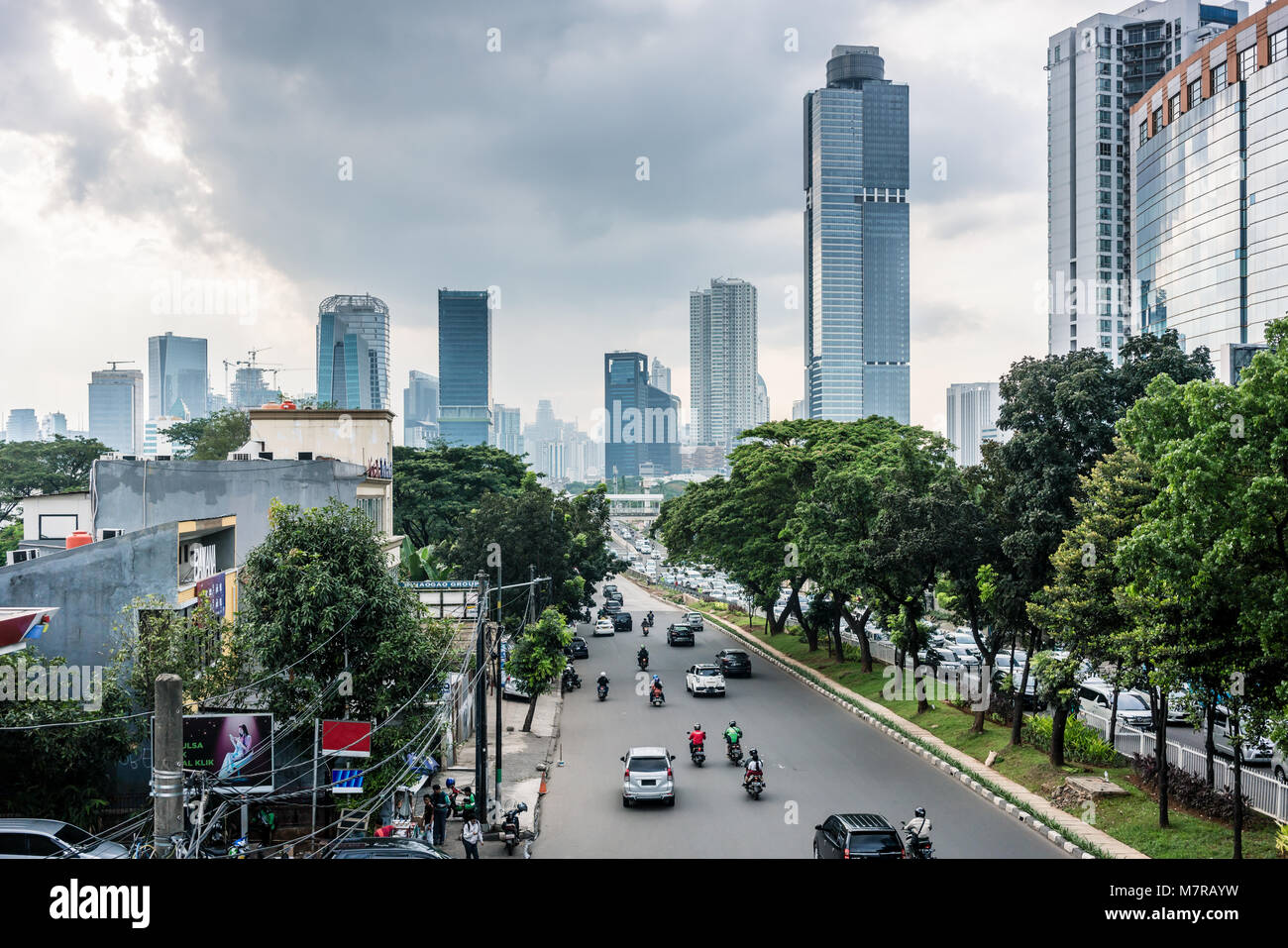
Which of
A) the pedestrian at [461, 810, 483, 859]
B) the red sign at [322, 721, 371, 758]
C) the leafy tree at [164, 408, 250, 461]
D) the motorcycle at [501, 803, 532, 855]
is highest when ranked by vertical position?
the leafy tree at [164, 408, 250, 461]

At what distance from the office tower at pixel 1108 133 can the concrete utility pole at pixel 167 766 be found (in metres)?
137

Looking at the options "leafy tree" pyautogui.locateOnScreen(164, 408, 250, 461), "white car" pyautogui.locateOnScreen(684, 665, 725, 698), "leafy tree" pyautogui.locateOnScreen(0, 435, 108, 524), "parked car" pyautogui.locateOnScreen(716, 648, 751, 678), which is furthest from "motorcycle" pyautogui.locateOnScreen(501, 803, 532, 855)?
"leafy tree" pyautogui.locateOnScreen(0, 435, 108, 524)

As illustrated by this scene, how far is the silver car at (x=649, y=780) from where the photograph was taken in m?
22.4

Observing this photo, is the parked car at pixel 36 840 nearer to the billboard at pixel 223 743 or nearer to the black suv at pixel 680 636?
the billboard at pixel 223 743

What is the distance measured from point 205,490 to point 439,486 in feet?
111

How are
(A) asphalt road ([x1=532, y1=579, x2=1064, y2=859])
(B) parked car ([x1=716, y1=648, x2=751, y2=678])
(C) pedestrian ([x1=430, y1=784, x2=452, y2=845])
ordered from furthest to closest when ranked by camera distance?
(B) parked car ([x1=716, y1=648, x2=751, y2=678]) < (A) asphalt road ([x1=532, y1=579, x2=1064, y2=859]) < (C) pedestrian ([x1=430, y1=784, x2=452, y2=845])

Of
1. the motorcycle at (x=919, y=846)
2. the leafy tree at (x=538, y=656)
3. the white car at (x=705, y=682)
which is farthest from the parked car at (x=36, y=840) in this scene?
the white car at (x=705, y=682)

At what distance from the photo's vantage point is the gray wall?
95.4 ft

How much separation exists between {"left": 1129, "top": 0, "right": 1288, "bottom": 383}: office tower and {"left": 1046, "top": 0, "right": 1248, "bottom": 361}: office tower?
32.7 meters

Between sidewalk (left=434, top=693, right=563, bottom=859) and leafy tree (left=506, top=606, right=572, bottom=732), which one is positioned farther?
leafy tree (left=506, top=606, right=572, bottom=732)

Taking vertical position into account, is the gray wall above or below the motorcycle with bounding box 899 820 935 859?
above

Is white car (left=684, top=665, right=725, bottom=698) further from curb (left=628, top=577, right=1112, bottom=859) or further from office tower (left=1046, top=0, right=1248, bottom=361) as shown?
office tower (left=1046, top=0, right=1248, bottom=361)
